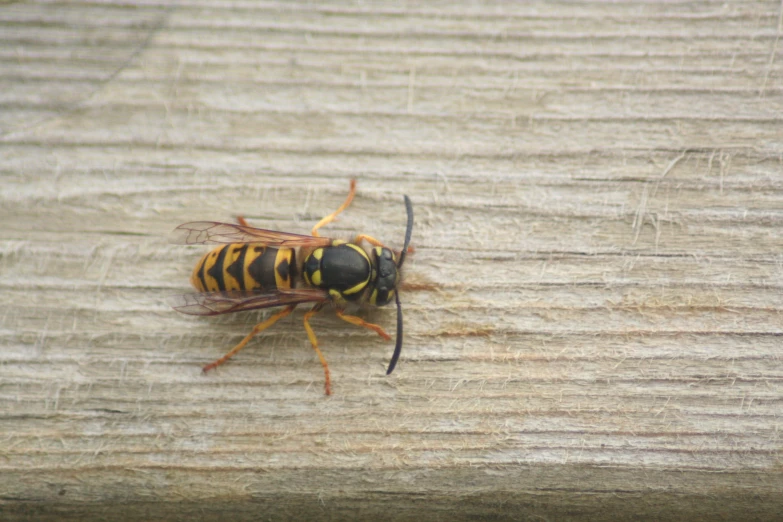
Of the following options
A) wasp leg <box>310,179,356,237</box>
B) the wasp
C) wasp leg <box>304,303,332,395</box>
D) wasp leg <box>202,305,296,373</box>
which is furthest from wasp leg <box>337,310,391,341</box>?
wasp leg <box>310,179,356,237</box>

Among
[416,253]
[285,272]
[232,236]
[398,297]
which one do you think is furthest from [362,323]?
[232,236]

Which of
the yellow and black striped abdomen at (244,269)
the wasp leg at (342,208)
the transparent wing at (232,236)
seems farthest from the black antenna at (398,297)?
the yellow and black striped abdomen at (244,269)

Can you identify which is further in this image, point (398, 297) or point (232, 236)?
point (232, 236)

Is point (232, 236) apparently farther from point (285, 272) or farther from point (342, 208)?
point (342, 208)

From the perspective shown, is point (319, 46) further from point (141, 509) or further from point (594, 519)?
point (594, 519)

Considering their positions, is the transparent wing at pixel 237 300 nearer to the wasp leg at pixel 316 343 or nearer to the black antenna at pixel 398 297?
the wasp leg at pixel 316 343

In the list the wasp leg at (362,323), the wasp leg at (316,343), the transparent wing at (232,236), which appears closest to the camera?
the wasp leg at (316,343)
